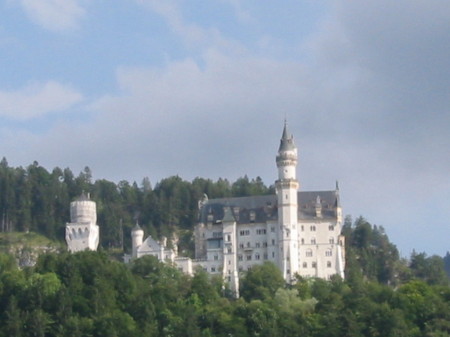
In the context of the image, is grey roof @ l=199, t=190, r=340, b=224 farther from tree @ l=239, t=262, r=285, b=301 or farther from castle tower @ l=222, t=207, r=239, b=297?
tree @ l=239, t=262, r=285, b=301

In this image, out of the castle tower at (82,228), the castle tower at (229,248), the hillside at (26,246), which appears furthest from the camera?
the hillside at (26,246)

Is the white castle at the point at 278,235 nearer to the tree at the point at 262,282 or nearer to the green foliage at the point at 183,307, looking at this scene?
the tree at the point at 262,282

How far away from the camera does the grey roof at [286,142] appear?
123869 millimetres

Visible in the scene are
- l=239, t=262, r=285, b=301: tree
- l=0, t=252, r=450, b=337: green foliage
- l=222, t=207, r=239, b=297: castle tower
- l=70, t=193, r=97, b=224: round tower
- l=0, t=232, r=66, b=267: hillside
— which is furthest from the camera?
l=0, t=232, r=66, b=267: hillside

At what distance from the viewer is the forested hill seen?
5546 inches

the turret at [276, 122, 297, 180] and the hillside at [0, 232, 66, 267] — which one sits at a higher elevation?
the turret at [276, 122, 297, 180]

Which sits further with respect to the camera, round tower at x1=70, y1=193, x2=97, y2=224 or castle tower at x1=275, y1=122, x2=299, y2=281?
round tower at x1=70, y1=193, x2=97, y2=224

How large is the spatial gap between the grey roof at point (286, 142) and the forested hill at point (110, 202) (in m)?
16.5

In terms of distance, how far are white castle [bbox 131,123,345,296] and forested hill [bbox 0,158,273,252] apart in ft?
41.9

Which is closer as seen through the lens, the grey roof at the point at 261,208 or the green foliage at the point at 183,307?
the green foliage at the point at 183,307

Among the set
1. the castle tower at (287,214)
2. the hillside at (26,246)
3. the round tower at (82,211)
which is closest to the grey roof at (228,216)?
the castle tower at (287,214)

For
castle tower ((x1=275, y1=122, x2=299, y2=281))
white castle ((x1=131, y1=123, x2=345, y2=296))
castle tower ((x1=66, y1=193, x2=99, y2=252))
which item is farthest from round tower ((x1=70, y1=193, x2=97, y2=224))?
castle tower ((x1=275, y1=122, x2=299, y2=281))

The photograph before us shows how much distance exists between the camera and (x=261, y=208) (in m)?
124

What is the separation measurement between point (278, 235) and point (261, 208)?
3754 mm
